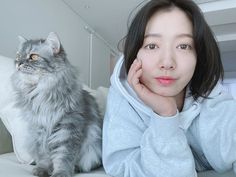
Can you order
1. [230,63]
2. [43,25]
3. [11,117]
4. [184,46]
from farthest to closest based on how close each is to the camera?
[230,63] → [43,25] → [11,117] → [184,46]

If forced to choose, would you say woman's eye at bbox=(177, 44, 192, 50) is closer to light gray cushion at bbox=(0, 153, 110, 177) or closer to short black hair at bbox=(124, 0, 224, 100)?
short black hair at bbox=(124, 0, 224, 100)

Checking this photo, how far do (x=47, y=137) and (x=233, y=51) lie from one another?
13.4 feet

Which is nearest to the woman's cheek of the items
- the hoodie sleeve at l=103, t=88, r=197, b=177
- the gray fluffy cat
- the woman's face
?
the woman's face

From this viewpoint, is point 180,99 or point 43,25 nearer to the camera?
point 180,99

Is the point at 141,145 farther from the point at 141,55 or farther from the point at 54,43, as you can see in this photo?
the point at 54,43

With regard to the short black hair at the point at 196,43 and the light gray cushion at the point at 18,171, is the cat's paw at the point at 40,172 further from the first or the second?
Answer: the short black hair at the point at 196,43

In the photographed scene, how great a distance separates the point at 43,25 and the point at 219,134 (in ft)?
5.83

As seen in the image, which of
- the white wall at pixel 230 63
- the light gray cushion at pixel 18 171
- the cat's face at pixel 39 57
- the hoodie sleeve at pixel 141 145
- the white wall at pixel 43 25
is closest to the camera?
the hoodie sleeve at pixel 141 145

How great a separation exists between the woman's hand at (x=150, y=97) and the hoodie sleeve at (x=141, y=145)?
19 mm

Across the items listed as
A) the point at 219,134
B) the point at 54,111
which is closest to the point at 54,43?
the point at 54,111

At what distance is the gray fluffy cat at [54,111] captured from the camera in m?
0.84

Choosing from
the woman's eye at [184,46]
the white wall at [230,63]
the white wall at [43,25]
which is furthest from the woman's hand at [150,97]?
the white wall at [230,63]

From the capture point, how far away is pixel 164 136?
0.67 meters

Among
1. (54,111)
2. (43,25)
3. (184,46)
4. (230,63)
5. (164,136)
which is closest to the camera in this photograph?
(164,136)
